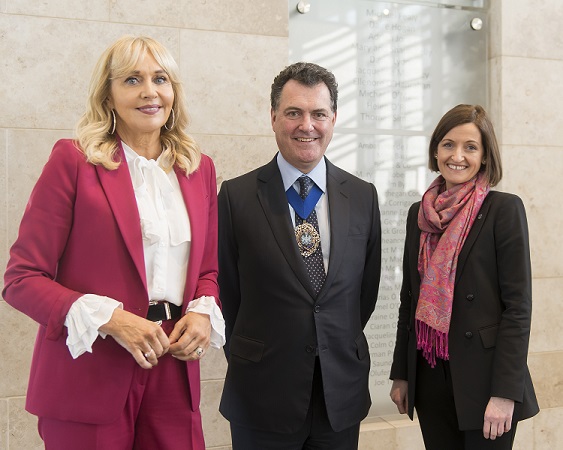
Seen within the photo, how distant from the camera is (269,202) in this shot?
7.96ft

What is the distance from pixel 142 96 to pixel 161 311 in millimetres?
624

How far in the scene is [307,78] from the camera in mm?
2432

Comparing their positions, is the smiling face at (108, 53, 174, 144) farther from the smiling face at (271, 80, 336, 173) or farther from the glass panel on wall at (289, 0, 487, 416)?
the glass panel on wall at (289, 0, 487, 416)

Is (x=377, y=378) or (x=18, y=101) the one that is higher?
(x=18, y=101)

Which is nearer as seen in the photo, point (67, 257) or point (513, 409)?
point (67, 257)

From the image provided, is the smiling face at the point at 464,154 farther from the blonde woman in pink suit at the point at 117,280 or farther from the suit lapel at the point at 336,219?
the blonde woman in pink suit at the point at 117,280

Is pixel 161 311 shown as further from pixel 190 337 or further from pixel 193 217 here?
pixel 193 217

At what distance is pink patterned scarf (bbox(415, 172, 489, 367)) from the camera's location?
7.75 feet

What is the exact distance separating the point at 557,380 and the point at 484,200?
215 centimetres

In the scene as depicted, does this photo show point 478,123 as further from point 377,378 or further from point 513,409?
point 377,378

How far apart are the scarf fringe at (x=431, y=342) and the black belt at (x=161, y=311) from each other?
0.99 metres

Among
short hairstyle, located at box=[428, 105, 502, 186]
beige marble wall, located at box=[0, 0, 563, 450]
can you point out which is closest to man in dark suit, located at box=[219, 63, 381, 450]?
short hairstyle, located at box=[428, 105, 502, 186]

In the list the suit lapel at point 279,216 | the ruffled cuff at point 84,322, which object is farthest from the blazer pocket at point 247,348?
the ruffled cuff at point 84,322

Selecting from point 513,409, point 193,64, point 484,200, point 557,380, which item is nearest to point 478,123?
point 484,200
